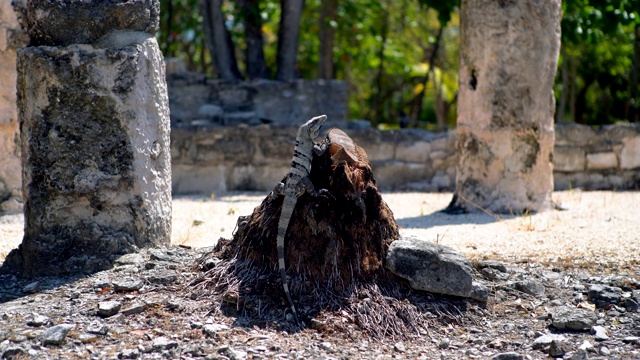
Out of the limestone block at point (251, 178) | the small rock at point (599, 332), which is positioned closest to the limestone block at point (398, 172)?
the limestone block at point (251, 178)

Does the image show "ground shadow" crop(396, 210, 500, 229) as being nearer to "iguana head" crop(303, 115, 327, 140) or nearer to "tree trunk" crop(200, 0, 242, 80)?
"iguana head" crop(303, 115, 327, 140)

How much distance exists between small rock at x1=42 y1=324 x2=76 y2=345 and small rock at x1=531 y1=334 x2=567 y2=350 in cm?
246

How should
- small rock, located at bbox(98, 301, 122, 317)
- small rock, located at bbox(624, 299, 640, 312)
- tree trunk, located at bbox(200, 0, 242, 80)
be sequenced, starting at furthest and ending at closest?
1. tree trunk, located at bbox(200, 0, 242, 80)
2. small rock, located at bbox(624, 299, 640, 312)
3. small rock, located at bbox(98, 301, 122, 317)

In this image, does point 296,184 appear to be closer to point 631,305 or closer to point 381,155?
point 631,305

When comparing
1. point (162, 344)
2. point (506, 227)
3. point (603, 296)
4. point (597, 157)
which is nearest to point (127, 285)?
point (162, 344)

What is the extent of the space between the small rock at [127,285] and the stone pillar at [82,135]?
327 mm

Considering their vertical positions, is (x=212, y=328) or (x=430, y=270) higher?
(x=430, y=270)

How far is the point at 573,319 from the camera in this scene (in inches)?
168

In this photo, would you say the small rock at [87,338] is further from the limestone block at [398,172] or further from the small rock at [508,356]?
the limestone block at [398,172]

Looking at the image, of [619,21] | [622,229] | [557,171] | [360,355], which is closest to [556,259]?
[622,229]

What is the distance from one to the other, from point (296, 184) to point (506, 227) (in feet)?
9.52

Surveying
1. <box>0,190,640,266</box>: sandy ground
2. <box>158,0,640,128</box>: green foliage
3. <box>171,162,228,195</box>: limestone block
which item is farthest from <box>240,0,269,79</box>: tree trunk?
<box>0,190,640,266</box>: sandy ground

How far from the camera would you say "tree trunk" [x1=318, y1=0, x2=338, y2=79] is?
531 inches

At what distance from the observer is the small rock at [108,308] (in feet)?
13.6
